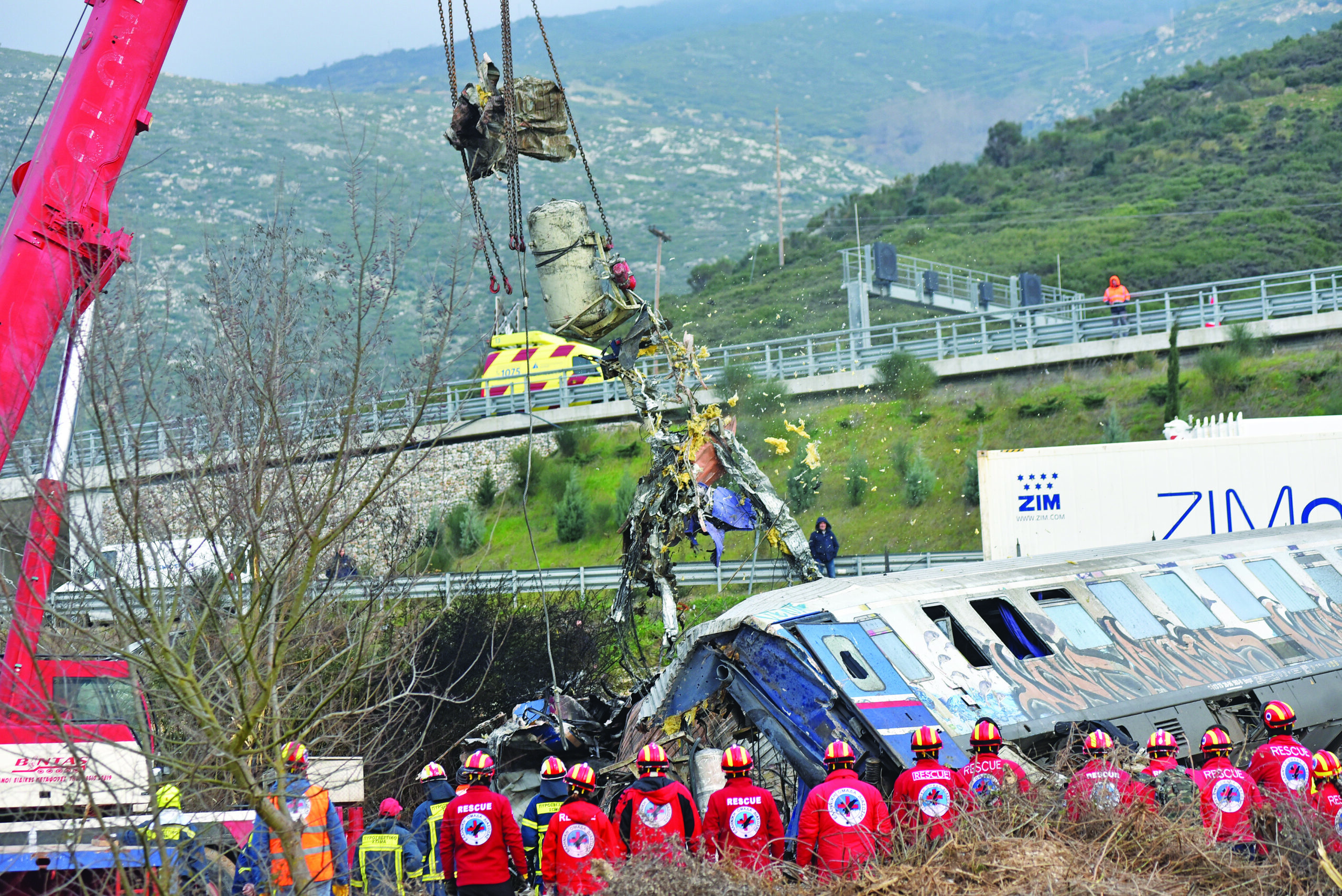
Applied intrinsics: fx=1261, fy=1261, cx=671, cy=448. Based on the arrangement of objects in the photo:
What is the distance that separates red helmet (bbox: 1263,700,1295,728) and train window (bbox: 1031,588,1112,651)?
7.53ft

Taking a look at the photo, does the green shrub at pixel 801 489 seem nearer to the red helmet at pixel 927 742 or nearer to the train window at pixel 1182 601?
the train window at pixel 1182 601

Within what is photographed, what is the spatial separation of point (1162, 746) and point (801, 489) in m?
21.4

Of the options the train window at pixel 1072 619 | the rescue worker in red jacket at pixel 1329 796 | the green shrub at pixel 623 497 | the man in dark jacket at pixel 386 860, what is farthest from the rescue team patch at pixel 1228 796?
the green shrub at pixel 623 497

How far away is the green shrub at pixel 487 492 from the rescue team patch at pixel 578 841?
82.9ft

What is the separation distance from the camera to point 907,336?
4997 cm

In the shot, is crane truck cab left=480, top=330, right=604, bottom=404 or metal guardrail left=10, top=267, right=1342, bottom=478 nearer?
metal guardrail left=10, top=267, right=1342, bottom=478

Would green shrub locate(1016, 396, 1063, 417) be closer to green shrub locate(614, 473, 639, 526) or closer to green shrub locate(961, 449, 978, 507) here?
green shrub locate(961, 449, 978, 507)

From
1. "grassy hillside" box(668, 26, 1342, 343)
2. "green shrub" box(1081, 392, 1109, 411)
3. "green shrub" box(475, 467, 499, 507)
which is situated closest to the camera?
"green shrub" box(1081, 392, 1109, 411)

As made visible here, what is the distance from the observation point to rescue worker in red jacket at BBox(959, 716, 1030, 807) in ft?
29.8

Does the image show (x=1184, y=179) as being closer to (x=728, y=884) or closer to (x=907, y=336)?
(x=907, y=336)

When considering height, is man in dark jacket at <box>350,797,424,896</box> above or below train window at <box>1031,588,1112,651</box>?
below

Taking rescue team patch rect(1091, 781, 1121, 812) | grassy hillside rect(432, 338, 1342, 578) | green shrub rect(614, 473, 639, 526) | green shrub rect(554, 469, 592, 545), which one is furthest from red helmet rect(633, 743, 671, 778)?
green shrub rect(554, 469, 592, 545)

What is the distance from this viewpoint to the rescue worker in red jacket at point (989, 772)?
29.8 ft

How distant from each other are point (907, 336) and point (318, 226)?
6243 cm
